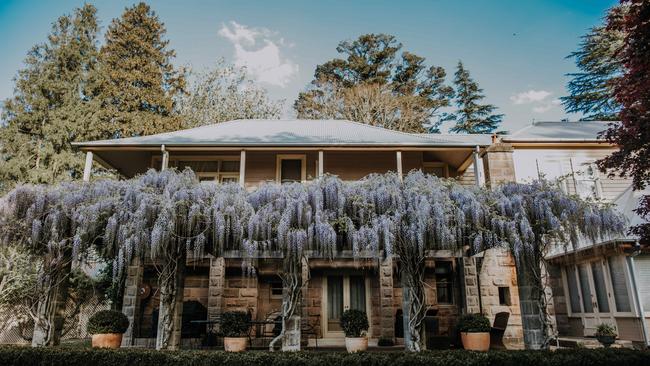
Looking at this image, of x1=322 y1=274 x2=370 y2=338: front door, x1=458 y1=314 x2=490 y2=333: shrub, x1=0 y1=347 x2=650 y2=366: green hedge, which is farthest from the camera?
x1=322 y1=274 x2=370 y2=338: front door

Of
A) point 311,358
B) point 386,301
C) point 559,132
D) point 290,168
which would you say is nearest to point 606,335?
point 386,301

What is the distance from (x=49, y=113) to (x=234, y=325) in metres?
14.7

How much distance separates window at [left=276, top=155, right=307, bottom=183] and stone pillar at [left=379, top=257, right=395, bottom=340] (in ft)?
10.9

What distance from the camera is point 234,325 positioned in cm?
779

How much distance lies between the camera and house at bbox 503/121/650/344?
841 centimetres

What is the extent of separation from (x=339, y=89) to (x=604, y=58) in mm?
14250

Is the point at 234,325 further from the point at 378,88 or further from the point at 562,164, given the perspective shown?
the point at 378,88

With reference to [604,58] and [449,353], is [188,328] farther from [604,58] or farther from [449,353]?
[604,58]

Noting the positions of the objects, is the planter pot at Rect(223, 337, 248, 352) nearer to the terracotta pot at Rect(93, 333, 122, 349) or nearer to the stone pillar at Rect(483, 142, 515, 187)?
the terracotta pot at Rect(93, 333, 122, 349)

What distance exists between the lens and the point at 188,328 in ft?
32.5

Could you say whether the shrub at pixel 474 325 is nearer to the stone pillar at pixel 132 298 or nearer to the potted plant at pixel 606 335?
the potted plant at pixel 606 335

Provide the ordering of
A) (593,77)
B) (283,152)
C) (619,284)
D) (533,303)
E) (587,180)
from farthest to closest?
(593,77) < (587,180) < (283,152) < (619,284) < (533,303)

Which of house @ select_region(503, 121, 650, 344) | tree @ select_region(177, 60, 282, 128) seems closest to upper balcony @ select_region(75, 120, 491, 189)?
house @ select_region(503, 121, 650, 344)

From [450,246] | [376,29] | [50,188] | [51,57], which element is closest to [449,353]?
[450,246]
